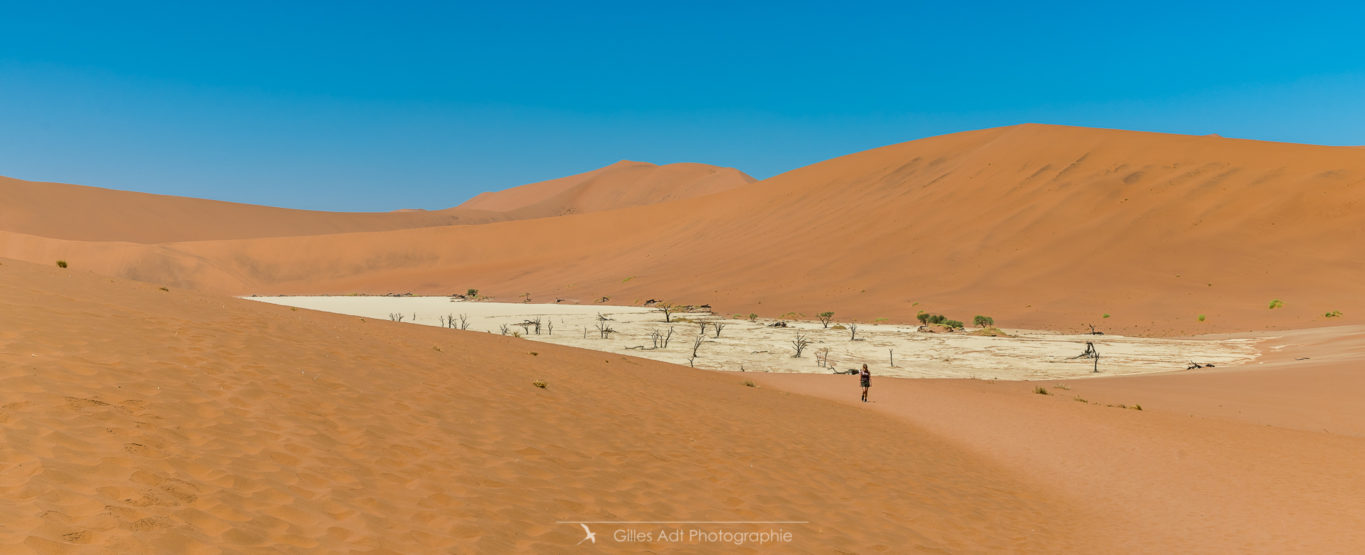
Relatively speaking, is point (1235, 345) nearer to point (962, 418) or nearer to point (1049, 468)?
point (962, 418)

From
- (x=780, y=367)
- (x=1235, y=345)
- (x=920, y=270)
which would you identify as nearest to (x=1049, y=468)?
(x=780, y=367)

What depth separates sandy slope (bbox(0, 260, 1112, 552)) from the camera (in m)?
6.10

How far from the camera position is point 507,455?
911 cm

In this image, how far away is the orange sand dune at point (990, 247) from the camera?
45.4 metres

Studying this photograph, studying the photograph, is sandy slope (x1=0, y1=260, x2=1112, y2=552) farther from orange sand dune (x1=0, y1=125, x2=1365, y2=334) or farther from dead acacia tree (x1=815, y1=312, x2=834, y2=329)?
orange sand dune (x1=0, y1=125, x2=1365, y2=334)

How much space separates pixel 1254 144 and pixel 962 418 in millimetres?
67262

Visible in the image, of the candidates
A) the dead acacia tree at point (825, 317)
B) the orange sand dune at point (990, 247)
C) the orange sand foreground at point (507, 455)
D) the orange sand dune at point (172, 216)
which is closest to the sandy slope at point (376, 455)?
the orange sand foreground at point (507, 455)

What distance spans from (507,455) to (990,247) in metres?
54.3

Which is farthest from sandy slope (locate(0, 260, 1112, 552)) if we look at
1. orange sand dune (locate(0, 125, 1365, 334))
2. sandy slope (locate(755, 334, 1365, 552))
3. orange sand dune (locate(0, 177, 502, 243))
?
orange sand dune (locate(0, 177, 502, 243))

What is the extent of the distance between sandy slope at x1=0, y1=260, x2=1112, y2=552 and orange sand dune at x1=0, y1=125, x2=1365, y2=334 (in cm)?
3445

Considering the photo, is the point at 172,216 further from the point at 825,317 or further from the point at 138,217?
the point at 825,317

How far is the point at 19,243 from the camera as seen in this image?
92500 mm

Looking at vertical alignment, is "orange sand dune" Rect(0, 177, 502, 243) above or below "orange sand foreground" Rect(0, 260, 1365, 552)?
above

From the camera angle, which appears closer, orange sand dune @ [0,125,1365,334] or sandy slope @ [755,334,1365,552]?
sandy slope @ [755,334,1365,552]
